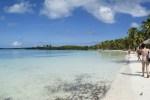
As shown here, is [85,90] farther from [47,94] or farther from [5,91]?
[5,91]

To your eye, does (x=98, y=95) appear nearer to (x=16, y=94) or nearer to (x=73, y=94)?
(x=73, y=94)

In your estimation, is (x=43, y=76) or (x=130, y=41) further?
(x=130, y=41)

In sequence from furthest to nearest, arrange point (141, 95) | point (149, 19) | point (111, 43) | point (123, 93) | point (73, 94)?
1. point (111, 43)
2. point (149, 19)
3. point (73, 94)
4. point (123, 93)
5. point (141, 95)

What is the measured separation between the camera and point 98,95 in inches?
419

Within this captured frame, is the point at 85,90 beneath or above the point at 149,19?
beneath

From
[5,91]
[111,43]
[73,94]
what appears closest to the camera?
[73,94]

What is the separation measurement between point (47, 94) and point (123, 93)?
2.96 meters

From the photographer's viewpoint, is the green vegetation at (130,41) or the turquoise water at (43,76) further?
the green vegetation at (130,41)

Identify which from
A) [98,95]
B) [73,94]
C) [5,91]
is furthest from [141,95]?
[5,91]

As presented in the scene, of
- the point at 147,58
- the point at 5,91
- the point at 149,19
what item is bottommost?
the point at 5,91

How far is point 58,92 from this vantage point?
11516 mm

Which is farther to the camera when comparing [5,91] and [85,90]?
[5,91]

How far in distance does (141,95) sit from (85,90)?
3.09 meters

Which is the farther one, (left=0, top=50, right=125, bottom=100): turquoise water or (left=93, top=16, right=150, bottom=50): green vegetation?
(left=93, top=16, right=150, bottom=50): green vegetation
